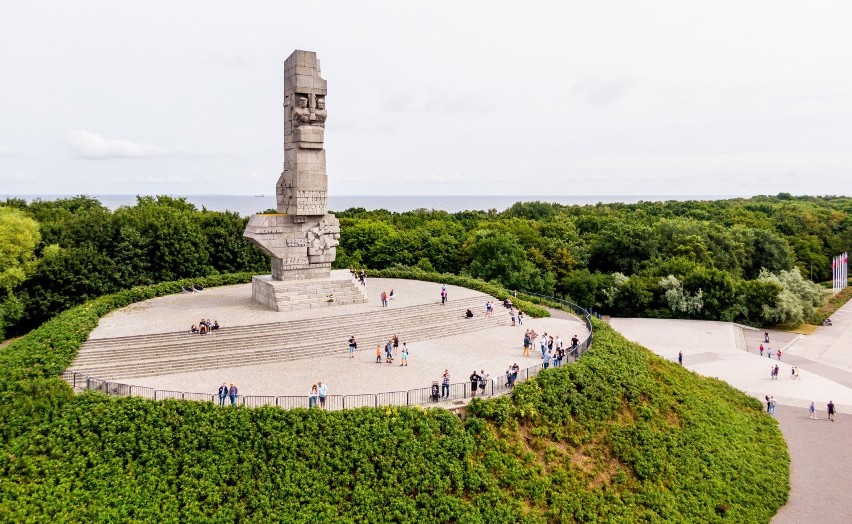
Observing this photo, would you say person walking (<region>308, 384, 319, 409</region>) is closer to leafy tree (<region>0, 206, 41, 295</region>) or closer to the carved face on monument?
the carved face on monument

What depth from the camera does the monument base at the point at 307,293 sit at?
1104 inches

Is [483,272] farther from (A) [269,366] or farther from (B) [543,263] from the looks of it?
(A) [269,366]

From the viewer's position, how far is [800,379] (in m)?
32.2

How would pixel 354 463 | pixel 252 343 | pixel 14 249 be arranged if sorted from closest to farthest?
1. pixel 354 463
2. pixel 252 343
3. pixel 14 249

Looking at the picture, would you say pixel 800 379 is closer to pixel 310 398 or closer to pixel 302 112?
pixel 310 398

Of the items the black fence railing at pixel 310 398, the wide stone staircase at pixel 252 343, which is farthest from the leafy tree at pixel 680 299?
the black fence railing at pixel 310 398

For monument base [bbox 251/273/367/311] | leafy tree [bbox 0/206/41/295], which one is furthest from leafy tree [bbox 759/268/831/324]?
leafy tree [bbox 0/206/41/295]

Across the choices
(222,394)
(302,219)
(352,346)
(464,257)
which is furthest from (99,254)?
(464,257)

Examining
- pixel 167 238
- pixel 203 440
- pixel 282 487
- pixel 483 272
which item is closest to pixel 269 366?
pixel 203 440

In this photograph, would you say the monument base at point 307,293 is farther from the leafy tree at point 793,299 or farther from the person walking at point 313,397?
the leafy tree at point 793,299

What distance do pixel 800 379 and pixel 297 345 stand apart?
29.0 meters

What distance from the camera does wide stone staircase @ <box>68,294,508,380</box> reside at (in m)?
21.1

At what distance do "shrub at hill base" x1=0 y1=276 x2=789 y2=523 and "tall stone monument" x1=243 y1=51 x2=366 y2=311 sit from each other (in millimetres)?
11040

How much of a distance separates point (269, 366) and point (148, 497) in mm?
7404
